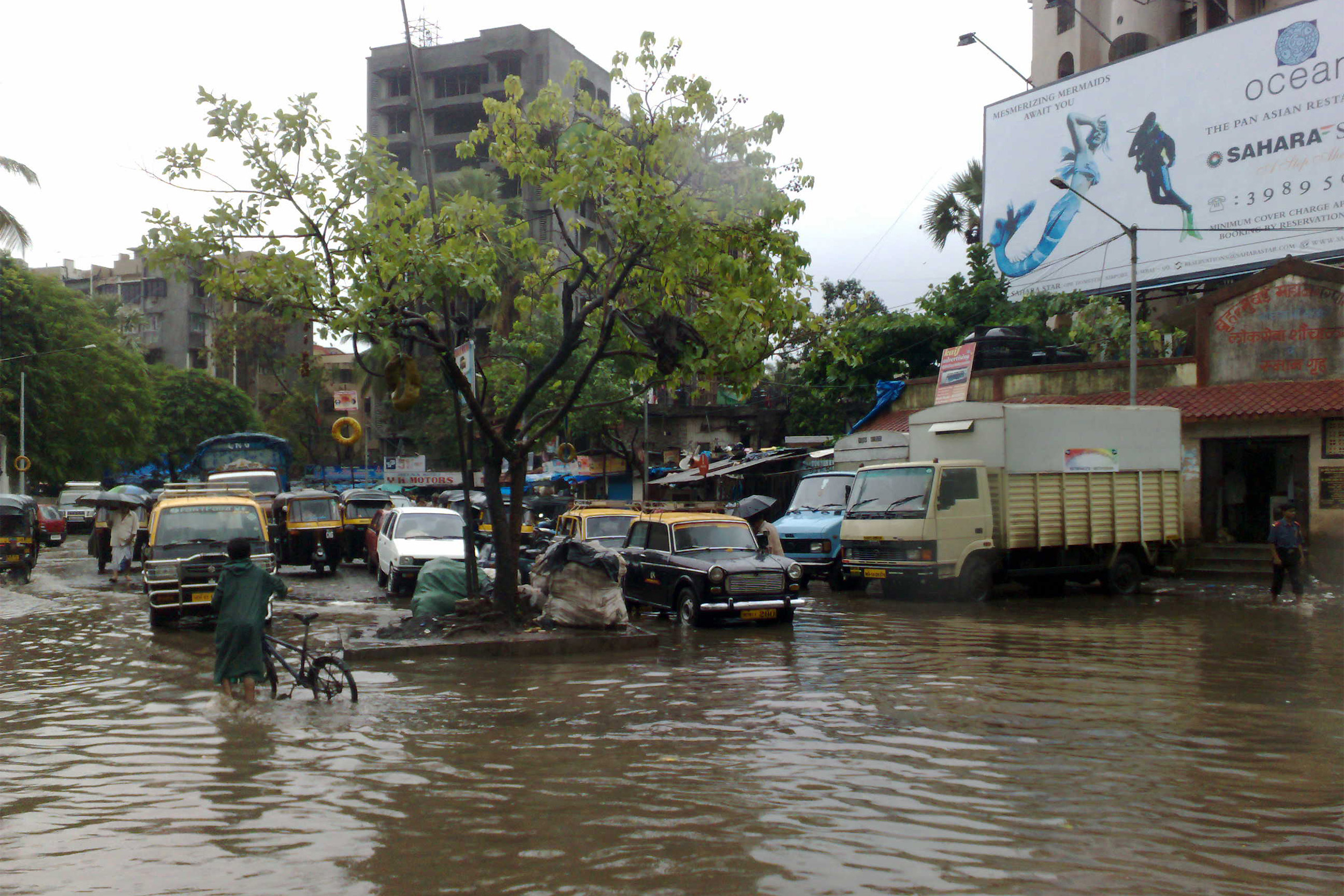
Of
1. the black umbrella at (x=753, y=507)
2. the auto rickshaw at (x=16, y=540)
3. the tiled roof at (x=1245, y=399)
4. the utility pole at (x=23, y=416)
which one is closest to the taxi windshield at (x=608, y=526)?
the black umbrella at (x=753, y=507)

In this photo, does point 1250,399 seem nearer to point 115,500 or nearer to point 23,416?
point 115,500

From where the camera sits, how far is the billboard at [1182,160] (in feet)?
93.5

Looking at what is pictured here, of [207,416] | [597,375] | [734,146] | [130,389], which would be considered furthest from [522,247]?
[207,416]

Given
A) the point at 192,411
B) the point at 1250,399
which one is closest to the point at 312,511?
the point at 1250,399

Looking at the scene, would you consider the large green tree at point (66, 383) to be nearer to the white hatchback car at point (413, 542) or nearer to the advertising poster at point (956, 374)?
the white hatchback car at point (413, 542)

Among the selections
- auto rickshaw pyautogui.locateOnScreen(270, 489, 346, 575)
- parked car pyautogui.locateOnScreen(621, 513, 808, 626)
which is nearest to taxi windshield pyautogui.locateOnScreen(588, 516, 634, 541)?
parked car pyautogui.locateOnScreen(621, 513, 808, 626)

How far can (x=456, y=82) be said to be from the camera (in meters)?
67.6

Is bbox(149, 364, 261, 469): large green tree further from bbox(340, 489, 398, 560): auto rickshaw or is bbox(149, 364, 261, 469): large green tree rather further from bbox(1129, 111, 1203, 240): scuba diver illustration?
bbox(1129, 111, 1203, 240): scuba diver illustration

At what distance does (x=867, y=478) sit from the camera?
19.7 meters

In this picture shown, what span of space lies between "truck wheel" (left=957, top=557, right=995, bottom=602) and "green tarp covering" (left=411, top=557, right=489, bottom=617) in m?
7.76

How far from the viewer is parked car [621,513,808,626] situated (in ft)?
50.8

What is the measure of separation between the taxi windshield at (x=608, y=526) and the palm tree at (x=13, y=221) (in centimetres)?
2838

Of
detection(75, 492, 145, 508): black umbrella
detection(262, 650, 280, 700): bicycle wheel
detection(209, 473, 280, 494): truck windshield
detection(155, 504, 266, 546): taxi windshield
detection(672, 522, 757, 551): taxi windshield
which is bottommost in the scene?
detection(262, 650, 280, 700): bicycle wheel

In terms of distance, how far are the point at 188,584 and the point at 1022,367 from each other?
70.4ft
